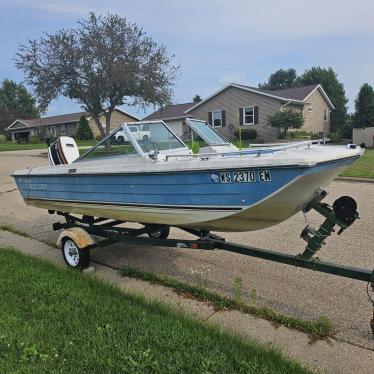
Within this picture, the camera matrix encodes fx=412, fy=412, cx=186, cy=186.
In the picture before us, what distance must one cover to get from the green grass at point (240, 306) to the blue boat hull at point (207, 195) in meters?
0.71

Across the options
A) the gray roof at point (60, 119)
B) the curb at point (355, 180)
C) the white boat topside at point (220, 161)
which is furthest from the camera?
the gray roof at point (60, 119)

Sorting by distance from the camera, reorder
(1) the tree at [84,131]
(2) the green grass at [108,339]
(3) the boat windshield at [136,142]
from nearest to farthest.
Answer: (2) the green grass at [108,339], (3) the boat windshield at [136,142], (1) the tree at [84,131]

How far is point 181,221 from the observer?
4504 mm

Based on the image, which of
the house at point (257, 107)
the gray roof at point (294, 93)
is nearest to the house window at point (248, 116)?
the house at point (257, 107)

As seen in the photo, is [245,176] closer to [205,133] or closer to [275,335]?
[275,335]

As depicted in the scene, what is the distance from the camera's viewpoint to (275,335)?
3.62 m

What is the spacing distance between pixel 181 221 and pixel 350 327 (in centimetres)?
194

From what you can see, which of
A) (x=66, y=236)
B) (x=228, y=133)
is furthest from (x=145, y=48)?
(x=66, y=236)

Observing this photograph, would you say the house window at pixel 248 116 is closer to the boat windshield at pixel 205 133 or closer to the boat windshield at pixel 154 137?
the boat windshield at pixel 205 133

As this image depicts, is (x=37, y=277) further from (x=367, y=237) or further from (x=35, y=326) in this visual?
(x=367, y=237)

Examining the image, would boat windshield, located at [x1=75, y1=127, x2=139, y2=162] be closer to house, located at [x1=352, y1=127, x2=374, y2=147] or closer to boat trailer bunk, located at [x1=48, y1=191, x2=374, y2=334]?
boat trailer bunk, located at [x1=48, y1=191, x2=374, y2=334]

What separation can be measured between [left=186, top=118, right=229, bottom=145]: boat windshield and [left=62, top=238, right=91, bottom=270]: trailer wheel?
213 centimetres

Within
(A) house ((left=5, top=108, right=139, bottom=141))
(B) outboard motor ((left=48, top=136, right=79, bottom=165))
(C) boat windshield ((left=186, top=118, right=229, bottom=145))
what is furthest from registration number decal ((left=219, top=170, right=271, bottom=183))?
(A) house ((left=5, top=108, right=139, bottom=141))

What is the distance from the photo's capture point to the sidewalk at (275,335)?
3.20 m
